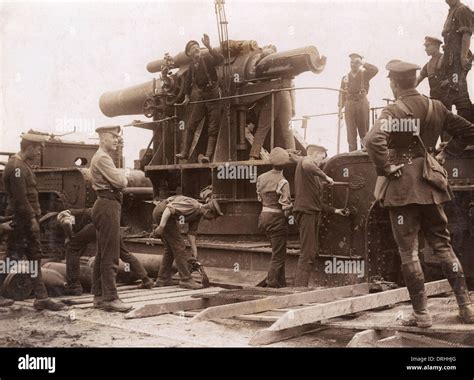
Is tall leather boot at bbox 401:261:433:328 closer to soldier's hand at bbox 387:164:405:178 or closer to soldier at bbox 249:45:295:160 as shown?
soldier's hand at bbox 387:164:405:178

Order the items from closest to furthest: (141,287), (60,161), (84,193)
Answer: (141,287) < (84,193) < (60,161)

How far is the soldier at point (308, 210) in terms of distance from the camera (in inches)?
305

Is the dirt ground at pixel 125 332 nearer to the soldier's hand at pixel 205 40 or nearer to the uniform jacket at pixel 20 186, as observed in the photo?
the uniform jacket at pixel 20 186

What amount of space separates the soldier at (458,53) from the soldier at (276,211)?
216 cm

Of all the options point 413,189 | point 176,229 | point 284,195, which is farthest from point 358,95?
point 413,189

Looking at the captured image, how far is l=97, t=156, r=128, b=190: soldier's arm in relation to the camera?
6539mm

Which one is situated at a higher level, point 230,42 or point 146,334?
point 230,42

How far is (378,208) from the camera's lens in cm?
745

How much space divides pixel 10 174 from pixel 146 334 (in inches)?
89.4

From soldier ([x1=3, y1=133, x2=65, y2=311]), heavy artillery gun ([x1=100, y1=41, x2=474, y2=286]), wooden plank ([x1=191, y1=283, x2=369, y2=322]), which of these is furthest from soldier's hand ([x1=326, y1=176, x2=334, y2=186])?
soldier ([x1=3, y1=133, x2=65, y2=311])

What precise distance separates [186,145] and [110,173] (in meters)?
3.95
